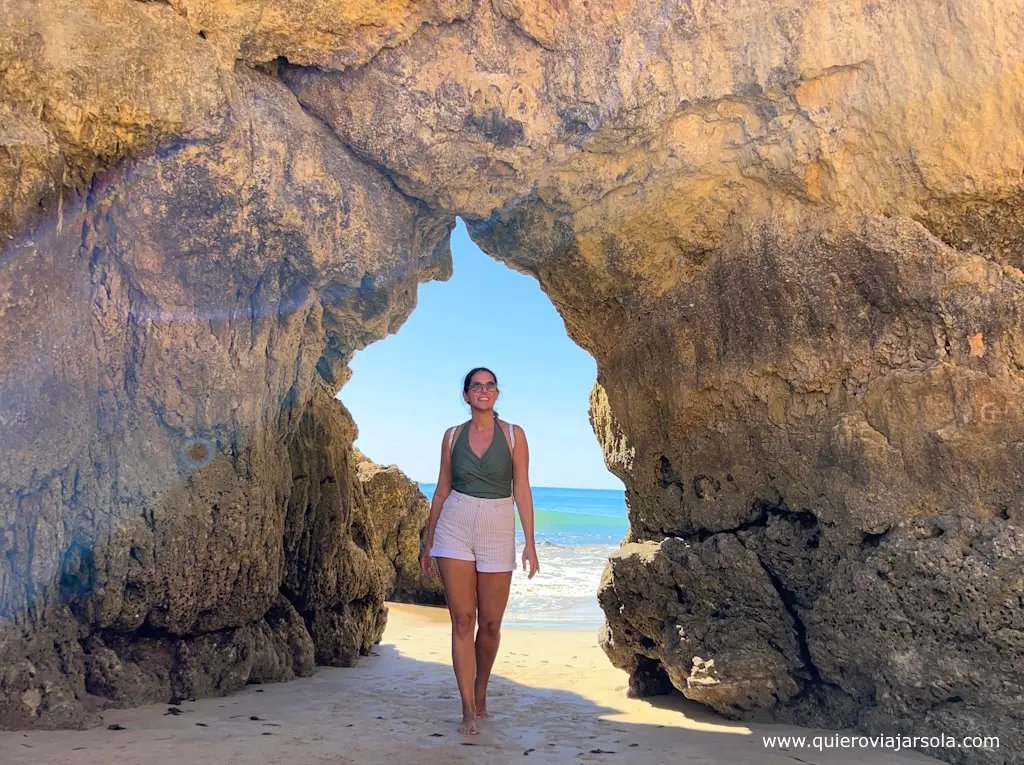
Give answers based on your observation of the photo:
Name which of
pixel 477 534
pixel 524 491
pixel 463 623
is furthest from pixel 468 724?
pixel 524 491

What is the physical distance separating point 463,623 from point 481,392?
4.11ft

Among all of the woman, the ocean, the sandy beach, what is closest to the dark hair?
the woman

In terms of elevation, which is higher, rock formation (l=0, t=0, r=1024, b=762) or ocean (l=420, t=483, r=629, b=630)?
rock formation (l=0, t=0, r=1024, b=762)

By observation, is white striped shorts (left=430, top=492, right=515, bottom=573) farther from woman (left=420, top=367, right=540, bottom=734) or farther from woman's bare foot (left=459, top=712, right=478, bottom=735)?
woman's bare foot (left=459, top=712, right=478, bottom=735)

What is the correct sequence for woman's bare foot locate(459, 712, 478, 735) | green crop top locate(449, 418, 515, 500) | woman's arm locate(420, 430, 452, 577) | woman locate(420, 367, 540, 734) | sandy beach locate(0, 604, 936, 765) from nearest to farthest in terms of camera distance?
sandy beach locate(0, 604, 936, 765) → woman's bare foot locate(459, 712, 478, 735) → woman locate(420, 367, 540, 734) → green crop top locate(449, 418, 515, 500) → woman's arm locate(420, 430, 452, 577)

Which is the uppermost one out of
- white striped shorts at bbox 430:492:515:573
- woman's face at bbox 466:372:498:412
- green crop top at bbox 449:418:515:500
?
woman's face at bbox 466:372:498:412

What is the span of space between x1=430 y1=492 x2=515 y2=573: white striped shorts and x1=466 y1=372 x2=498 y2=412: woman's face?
20.0 inches

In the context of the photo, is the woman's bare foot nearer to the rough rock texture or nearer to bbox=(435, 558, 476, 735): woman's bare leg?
bbox=(435, 558, 476, 735): woman's bare leg

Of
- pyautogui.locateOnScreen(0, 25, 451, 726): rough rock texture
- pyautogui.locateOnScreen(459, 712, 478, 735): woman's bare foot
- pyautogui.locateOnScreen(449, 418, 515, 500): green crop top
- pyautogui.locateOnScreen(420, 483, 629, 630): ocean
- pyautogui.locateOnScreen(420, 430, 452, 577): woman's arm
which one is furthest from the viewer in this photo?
pyautogui.locateOnScreen(420, 483, 629, 630): ocean

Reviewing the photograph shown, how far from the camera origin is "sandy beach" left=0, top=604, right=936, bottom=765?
12.0 feet

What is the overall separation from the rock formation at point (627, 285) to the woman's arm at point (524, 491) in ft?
4.07

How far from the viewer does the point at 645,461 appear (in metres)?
5.82

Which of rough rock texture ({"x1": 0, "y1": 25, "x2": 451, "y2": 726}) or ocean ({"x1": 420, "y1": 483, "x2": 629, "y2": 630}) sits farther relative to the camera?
ocean ({"x1": 420, "y1": 483, "x2": 629, "y2": 630})

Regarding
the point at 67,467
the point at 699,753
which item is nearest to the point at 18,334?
the point at 67,467
